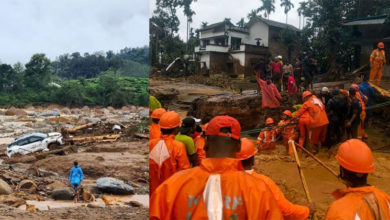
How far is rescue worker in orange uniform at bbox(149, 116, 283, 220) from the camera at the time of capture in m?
1.32

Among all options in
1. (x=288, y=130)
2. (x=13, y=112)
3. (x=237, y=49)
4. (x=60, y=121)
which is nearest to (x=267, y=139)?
(x=288, y=130)

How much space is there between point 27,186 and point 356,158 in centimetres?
806

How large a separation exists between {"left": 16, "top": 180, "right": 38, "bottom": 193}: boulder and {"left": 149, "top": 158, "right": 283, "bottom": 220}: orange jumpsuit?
7.50m

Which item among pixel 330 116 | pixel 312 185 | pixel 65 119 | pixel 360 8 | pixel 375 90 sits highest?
pixel 360 8

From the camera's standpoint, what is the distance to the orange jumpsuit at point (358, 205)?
4.92 feet

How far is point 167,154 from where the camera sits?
2.69m

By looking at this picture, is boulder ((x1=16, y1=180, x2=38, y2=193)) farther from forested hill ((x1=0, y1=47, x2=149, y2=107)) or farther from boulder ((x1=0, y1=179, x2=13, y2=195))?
forested hill ((x1=0, y1=47, x2=149, y2=107))

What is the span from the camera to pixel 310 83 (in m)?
5.16

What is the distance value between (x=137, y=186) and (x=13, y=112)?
83.4 feet

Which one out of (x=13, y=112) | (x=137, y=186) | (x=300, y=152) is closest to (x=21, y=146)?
(x=137, y=186)

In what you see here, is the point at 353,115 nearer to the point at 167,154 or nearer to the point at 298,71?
the point at 298,71

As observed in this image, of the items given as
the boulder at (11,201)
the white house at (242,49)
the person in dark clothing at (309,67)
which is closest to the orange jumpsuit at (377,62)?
the person in dark clothing at (309,67)

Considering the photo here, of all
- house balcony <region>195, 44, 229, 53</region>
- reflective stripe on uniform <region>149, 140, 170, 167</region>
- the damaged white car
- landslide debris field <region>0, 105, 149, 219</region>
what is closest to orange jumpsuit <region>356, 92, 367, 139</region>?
house balcony <region>195, 44, 229, 53</region>

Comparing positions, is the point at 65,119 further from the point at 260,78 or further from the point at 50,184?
the point at 260,78
